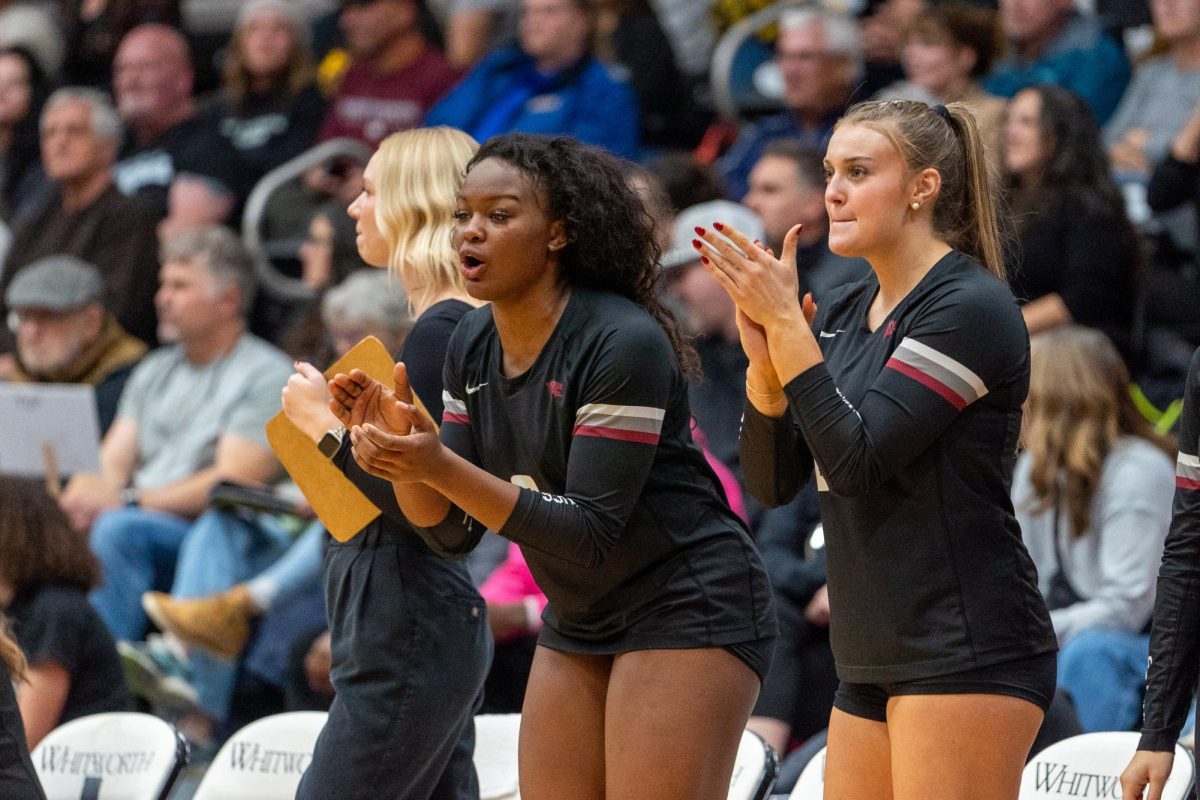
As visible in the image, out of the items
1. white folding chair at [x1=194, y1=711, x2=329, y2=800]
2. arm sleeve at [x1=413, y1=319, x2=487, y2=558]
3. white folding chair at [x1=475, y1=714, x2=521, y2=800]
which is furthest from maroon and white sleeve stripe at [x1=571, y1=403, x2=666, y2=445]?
white folding chair at [x1=194, y1=711, x2=329, y2=800]

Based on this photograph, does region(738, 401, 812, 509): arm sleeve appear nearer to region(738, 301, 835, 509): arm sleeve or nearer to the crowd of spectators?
region(738, 301, 835, 509): arm sleeve

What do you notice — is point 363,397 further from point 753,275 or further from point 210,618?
point 210,618

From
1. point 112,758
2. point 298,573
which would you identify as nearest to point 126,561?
point 298,573

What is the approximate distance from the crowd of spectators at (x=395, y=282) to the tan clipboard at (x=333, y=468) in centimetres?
55

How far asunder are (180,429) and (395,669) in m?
3.37

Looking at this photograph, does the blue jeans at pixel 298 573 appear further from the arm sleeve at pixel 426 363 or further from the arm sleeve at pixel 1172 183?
the arm sleeve at pixel 1172 183

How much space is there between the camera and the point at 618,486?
2.51 meters

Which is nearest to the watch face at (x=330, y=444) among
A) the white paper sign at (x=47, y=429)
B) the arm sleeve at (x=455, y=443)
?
the arm sleeve at (x=455, y=443)

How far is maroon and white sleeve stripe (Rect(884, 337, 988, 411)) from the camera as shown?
2.40 metres

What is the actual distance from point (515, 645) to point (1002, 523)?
2.42m

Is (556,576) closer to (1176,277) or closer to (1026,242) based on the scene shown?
(1026,242)

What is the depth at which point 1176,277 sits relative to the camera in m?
5.50

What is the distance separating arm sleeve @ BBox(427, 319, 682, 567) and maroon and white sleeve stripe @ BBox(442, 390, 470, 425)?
0.26 m

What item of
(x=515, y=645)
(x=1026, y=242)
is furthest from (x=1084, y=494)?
(x=515, y=645)
